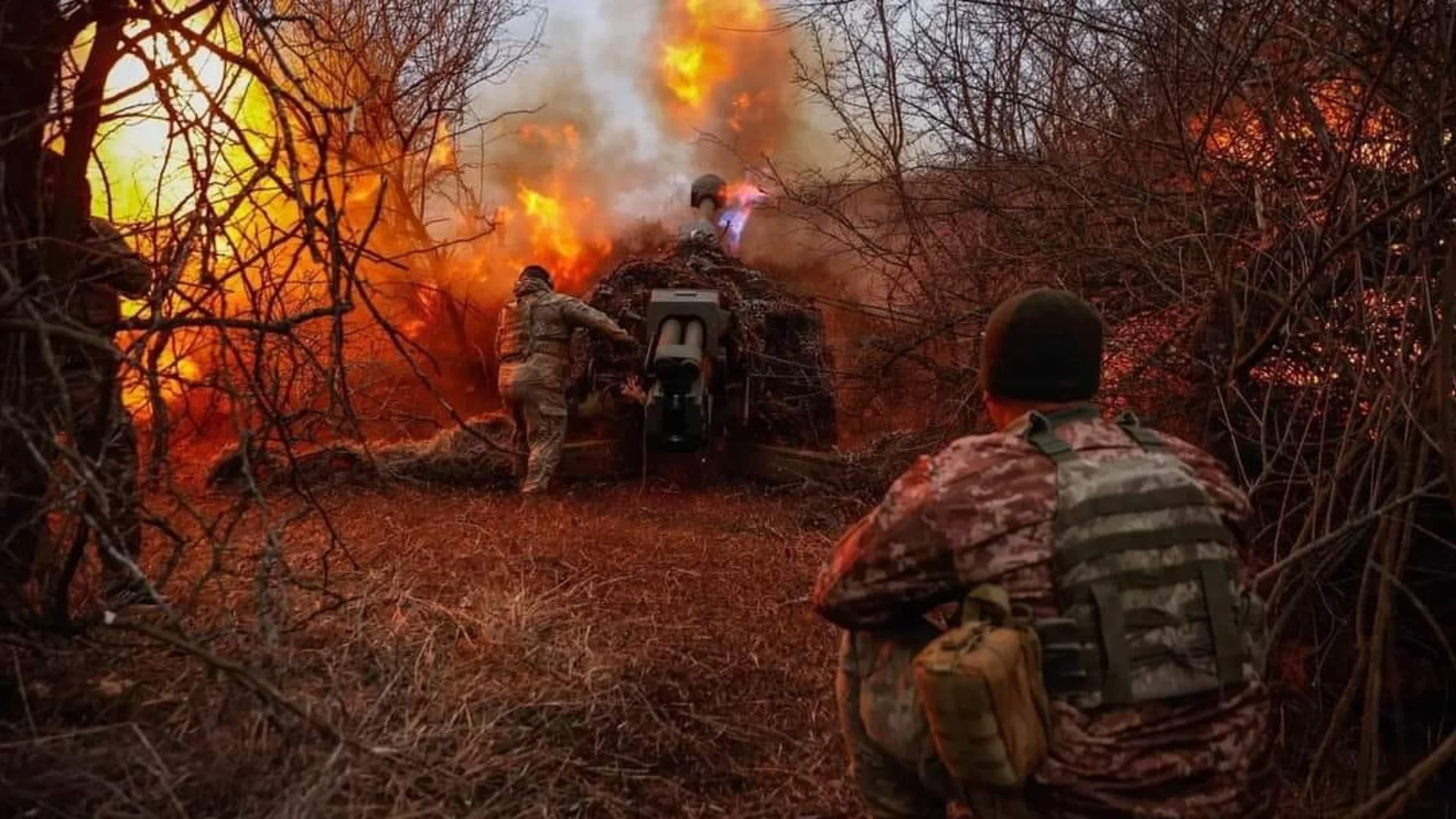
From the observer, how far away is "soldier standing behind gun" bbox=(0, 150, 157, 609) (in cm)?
241

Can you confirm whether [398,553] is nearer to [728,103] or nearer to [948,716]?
[948,716]

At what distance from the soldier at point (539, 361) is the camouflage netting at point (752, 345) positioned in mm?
785

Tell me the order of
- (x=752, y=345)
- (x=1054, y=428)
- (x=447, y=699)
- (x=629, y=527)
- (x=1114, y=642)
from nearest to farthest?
1. (x=1114, y=642)
2. (x=1054, y=428)
3. (x=447, y=699)
4. (x=629, y=527)
5. (x=752, y=345)

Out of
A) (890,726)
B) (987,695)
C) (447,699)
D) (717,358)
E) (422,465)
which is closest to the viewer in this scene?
(987,695)

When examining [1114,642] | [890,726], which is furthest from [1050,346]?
[890,726]

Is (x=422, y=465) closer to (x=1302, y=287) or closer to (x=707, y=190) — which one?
(x=707, y=190)

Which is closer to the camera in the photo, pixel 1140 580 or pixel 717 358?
pixel 1140 580

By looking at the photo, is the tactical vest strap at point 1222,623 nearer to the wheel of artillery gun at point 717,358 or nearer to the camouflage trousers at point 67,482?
the camouflage trousers at point 67,482

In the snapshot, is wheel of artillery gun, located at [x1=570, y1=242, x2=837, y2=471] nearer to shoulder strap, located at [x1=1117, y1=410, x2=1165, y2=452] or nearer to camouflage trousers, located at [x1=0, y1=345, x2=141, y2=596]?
camouflage trousers, located at [x1=0, y1=345, x2=141, y2=596]

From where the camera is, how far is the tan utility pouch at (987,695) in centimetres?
202

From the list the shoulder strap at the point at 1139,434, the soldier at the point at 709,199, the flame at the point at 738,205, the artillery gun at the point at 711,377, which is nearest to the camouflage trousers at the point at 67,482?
the shoulder strap at the point at 1139,434

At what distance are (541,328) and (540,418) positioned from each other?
0.83 m

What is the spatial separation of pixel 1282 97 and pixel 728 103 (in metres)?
14.3

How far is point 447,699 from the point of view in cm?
359
